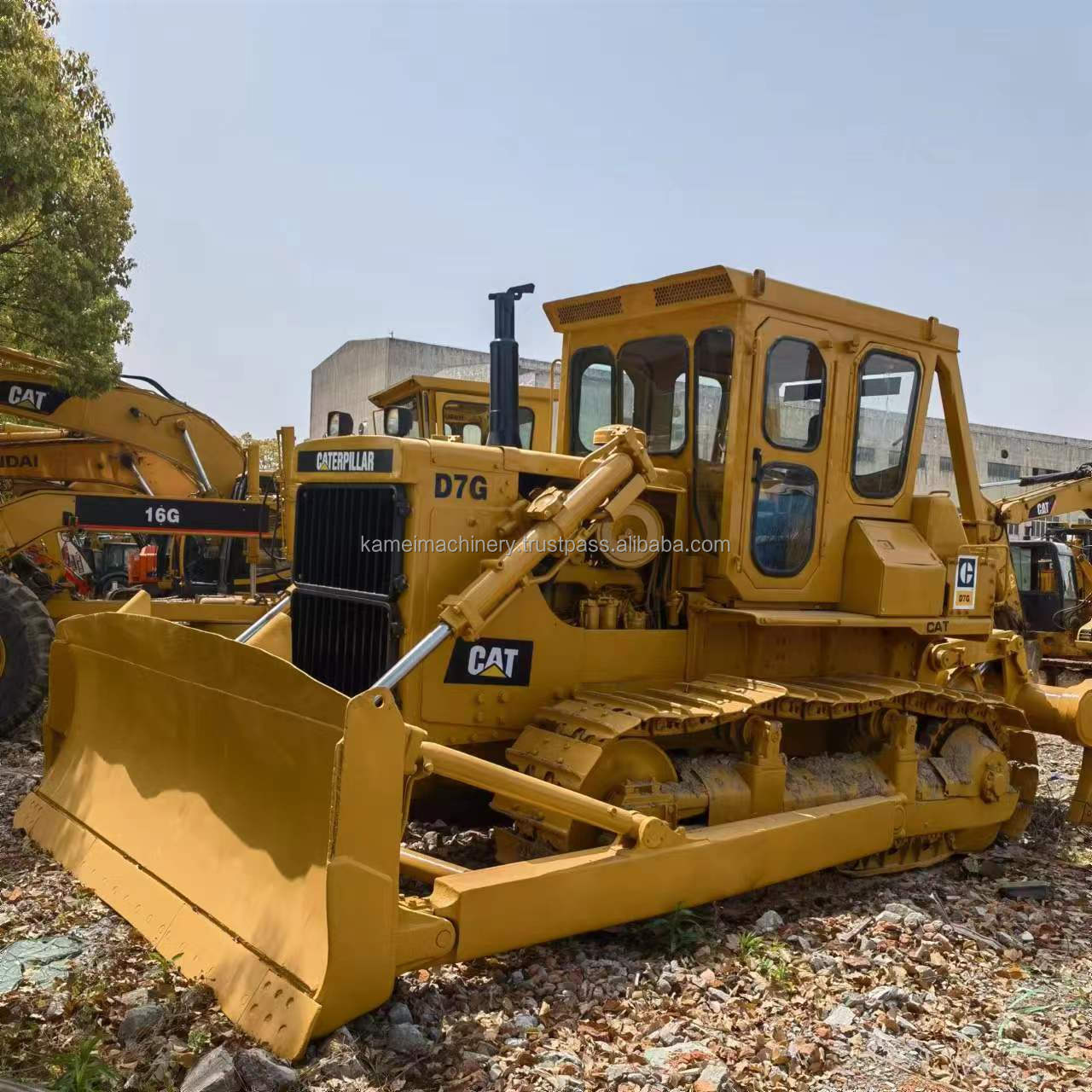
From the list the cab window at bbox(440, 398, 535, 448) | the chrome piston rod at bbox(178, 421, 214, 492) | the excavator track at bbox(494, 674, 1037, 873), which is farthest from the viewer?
the chrome piston rod at bbox(178, 421, 214, 492)

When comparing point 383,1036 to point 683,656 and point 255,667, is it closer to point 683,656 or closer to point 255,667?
point 255,667

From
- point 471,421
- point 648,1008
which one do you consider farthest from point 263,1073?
point 471,421

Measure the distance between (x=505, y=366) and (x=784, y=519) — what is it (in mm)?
1734

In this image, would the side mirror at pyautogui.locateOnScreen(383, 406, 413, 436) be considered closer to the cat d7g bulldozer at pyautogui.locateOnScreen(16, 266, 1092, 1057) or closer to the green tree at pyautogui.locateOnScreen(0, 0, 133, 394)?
the cat d7g bulldozer at pyautogui.locateOnScreen(16, 266, 1092, 1057)

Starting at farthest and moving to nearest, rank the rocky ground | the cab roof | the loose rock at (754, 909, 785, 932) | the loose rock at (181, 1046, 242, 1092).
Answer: the cab roof, the loose rock at (754, 909, 785, 932), the rocky ground, the loose rock at (181, 1046, 242, 1092)

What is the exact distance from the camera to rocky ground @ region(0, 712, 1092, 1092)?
10.8 feet

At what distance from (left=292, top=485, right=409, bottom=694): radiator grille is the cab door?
6.19 ft

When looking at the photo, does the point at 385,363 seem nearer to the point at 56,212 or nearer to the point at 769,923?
the point at 56,212

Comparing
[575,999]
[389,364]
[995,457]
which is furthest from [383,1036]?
[995,457]

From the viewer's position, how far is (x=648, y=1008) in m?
3.88

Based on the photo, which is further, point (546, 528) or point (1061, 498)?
point (1061, 498)

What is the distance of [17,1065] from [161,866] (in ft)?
3.56

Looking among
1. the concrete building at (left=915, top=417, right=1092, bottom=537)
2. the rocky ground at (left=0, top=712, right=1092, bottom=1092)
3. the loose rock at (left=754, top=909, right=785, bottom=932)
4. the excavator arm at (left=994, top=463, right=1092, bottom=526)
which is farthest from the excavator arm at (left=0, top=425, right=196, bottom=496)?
the concrete building at (left=915, top=417, right=1092, bottom=537)

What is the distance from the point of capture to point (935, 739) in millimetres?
6031
